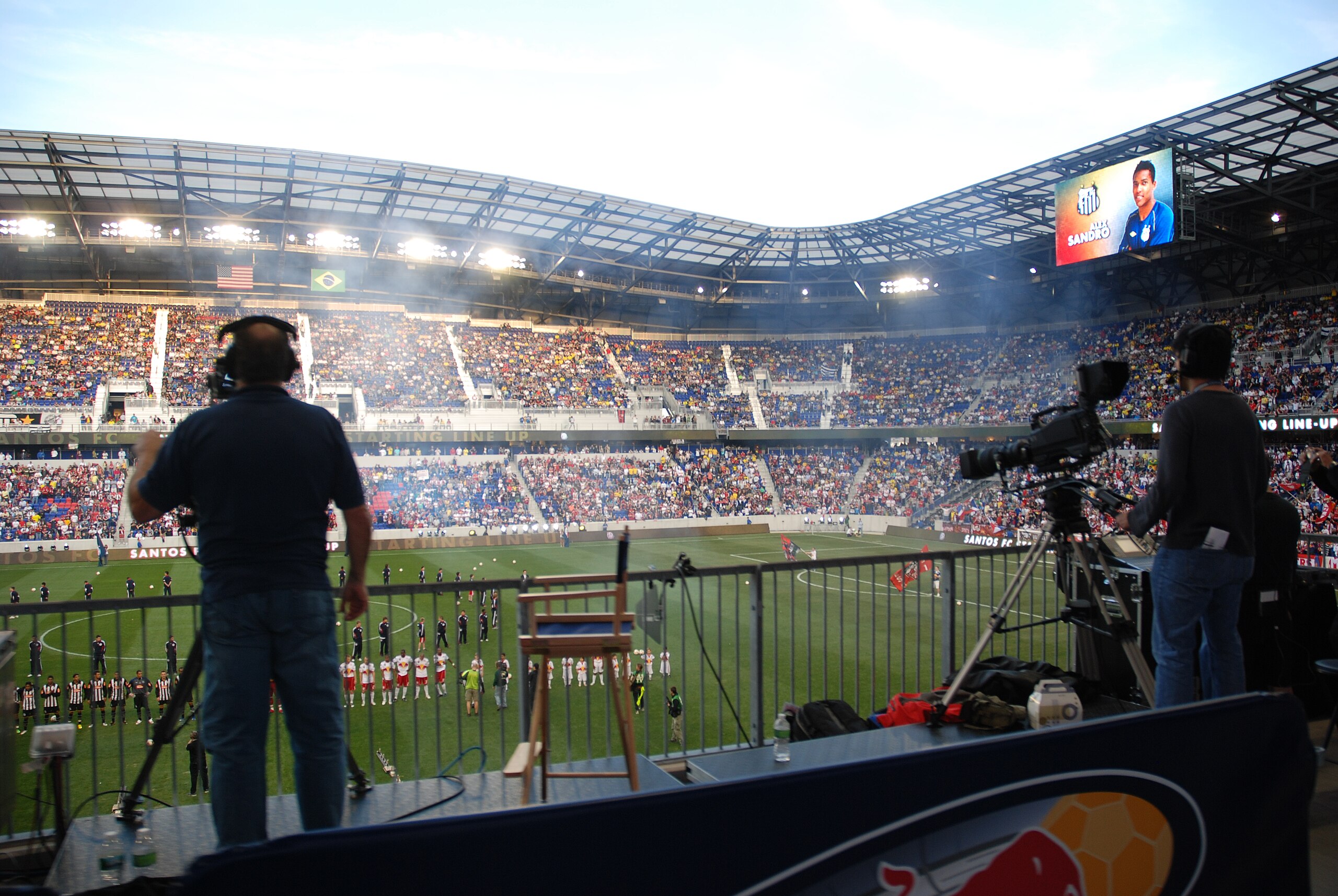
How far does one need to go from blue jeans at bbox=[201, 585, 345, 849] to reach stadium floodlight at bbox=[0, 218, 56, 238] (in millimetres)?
44476

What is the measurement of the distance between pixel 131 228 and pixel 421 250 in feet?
44.6

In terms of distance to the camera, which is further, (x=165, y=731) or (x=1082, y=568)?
(x=1082, y=568)

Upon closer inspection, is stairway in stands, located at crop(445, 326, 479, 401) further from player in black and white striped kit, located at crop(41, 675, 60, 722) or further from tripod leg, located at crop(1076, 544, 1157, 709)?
tripod leg, located at crop(1076, 544, 1157, 709)

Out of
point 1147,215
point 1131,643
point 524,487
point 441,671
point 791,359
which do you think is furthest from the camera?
point 791,359

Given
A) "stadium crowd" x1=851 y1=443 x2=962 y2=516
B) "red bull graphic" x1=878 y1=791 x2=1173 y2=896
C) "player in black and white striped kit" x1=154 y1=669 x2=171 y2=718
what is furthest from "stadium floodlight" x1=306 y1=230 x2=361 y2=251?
"red bull graphic" x1=878 y1=791 x2=1173 y2=896

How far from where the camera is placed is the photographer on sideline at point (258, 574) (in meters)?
2.75

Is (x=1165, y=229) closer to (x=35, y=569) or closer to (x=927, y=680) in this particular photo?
(x=927, y=680)

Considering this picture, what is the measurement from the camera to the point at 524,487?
39.0 m

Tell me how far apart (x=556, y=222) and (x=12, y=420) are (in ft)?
82.4

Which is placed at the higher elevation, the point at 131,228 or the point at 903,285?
the point at 131,228

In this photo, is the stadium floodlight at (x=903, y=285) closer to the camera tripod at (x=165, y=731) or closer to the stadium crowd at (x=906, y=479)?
the stadium crowd at (x=906, y=479)

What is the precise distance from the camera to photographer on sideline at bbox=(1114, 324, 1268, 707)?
373 centimetres

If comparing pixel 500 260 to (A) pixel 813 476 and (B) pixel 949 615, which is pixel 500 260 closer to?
(A) pixel 813 476

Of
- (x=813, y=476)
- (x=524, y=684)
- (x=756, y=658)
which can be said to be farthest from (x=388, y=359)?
(x=524, y=684)
